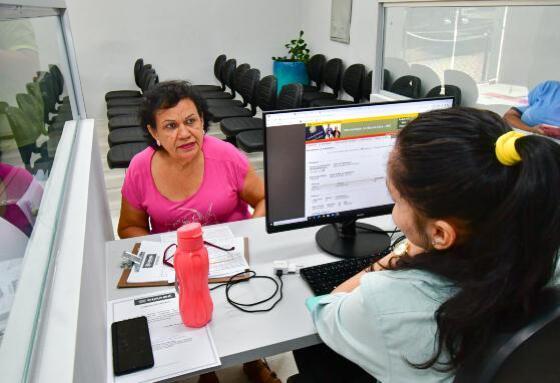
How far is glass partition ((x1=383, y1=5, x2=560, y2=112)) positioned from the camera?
2.70m

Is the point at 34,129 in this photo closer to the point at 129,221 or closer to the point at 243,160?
the point at 129,221

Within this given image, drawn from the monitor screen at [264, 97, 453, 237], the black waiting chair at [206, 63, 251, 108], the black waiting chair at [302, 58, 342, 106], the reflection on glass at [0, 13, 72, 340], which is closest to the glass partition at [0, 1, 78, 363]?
the reflection on glass at [0, 13, 72, 340]

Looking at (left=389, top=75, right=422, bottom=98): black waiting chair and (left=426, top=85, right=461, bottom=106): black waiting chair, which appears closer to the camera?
(left=426, top=85, right=461, bottom=106): black waiting chair

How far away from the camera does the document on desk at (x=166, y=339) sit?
2.89 ft

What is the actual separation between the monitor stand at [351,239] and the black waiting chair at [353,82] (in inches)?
127

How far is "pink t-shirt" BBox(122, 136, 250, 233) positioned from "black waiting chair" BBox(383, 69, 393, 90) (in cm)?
274

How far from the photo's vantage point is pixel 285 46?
6211 mm

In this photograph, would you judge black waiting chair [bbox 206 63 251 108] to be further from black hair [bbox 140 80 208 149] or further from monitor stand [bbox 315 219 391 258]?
monitor stand [bbox 315 219 391 258]

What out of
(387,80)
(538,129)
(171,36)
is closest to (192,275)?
(538,129)

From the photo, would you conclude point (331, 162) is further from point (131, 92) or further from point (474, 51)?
point (131, 92)

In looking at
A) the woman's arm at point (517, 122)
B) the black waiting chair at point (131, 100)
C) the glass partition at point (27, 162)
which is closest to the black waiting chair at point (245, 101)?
the black waiting chair at point (131, 100)

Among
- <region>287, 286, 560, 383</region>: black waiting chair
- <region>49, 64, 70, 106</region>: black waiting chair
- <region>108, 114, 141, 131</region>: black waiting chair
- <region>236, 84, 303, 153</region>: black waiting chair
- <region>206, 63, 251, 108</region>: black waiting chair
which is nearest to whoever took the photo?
<region>287, 286, 560, 383</region>: black waiting chair

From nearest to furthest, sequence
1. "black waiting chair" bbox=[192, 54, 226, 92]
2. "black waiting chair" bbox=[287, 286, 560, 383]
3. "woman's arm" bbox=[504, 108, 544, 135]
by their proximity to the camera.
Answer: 1. "black waiting chair" bbox=[287, 286, 560, 383]
2. "woman's arm" bbox=[504, 108, 544, 135]
3. "black waiting chair" bbox=[192, 54, 226, 92]

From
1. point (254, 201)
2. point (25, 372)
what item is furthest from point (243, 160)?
point (25, 372)
